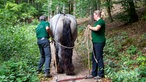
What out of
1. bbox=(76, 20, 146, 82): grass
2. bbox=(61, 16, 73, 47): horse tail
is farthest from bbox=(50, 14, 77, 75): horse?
bbox=(76, 20, 146, 82): grass

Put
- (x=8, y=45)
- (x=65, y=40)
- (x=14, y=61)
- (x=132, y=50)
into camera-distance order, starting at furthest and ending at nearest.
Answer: (x=8, y=45) → (x=132, y=50) → (x=14, y=61) → (x=65, y=40)

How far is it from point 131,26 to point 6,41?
6.55 metres

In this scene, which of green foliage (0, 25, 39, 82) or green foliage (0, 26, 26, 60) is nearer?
green foliage (0, 25, 39, 82)

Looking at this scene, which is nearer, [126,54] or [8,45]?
[126,54]

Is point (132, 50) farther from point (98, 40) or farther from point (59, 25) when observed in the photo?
point (59, 25)

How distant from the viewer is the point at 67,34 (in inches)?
304

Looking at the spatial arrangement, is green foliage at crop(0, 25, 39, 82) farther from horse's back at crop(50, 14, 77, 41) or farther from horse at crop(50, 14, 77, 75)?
horse's back at crop(50, 14, 77, 41)

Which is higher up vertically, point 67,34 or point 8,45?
point 67,34

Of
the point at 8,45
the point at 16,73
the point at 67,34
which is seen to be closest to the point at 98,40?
the point at 67,34

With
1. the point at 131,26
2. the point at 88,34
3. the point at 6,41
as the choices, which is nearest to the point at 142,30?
the point at 131,26

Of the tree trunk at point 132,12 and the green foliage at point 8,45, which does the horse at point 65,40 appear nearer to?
the green foliage at point 8,45

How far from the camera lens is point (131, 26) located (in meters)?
12.7

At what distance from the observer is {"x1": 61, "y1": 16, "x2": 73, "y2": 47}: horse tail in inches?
303

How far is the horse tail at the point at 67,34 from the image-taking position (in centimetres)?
770
